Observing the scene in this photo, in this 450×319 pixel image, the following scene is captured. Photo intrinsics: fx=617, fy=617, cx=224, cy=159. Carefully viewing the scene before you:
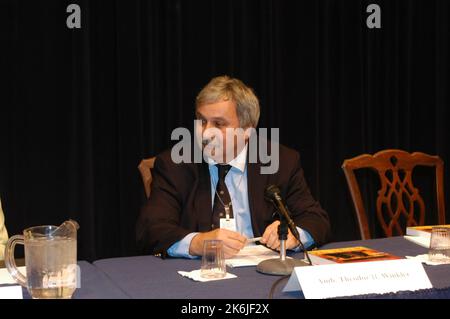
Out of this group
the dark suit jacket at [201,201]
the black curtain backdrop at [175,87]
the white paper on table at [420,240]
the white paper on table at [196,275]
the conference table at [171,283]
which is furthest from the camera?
the black curtain backdrop at [175,87]

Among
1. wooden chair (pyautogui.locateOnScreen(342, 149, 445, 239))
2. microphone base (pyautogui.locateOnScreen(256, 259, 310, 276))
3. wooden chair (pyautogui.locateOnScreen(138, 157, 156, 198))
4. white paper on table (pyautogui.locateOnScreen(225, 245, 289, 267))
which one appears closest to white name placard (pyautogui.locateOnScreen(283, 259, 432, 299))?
microphone base (pyautogui.locateOnScreen(256, 259, 310, 276))

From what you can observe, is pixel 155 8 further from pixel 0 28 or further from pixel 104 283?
pixel 104 283

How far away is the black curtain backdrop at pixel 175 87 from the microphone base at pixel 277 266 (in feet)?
6.50

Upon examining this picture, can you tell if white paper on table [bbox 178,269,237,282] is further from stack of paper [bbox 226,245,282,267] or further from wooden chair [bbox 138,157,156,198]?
wooden chair [bbox 138,157,156,198]

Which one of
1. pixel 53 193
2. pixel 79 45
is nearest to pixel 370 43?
pixel 79 45

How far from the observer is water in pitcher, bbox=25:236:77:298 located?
4.54 ft

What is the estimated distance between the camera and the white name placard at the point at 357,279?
4.71 ft

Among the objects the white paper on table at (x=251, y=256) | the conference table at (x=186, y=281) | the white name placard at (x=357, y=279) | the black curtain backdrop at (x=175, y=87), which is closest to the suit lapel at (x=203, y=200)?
the white paper on table at (x=251, y=256)

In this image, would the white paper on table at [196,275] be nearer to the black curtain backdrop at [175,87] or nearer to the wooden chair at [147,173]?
the wooden chair at [147,173]

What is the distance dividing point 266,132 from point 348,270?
246cm

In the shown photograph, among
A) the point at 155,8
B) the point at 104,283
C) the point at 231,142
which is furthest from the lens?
the point at 155,8

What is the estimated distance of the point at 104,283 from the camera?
5.27 feet

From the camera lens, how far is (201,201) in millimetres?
2365

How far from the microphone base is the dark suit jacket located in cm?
47
